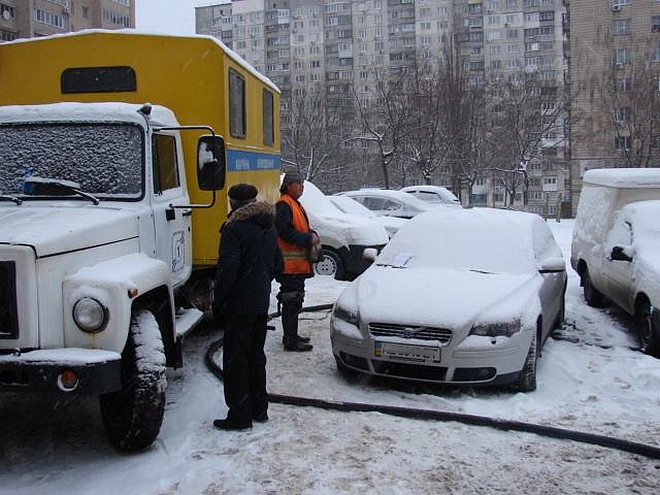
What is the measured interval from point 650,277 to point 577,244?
3.71 meters

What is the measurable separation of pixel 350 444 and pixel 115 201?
2.52m

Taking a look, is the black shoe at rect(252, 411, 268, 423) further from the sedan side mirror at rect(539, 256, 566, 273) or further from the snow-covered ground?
the sedan side mirror at rect(539, 256, 566, 273)

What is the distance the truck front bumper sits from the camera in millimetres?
4016

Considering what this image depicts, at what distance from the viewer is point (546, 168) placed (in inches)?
2525

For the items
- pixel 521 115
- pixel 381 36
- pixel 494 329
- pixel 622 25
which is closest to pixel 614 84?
pixel 521 115

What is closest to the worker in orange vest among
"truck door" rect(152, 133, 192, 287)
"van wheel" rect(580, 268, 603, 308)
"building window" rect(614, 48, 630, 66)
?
"truck door" rect(152, 133, 192, 287)

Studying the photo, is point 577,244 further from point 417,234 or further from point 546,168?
point 546,168

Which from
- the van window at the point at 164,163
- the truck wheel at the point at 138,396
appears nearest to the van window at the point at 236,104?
the van window at the point at 164,163

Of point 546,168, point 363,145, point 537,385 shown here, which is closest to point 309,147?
point 363,145

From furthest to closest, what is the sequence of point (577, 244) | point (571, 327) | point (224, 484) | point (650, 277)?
point (577, 244) < point (571, 327) < point (650, 277) < point (224, 484)

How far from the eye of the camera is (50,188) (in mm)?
5156

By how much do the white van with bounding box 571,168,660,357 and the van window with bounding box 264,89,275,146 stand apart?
444cm

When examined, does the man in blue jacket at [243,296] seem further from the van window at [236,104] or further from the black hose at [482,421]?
the van window at [236,104]

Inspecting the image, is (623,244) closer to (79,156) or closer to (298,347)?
(298,347)
